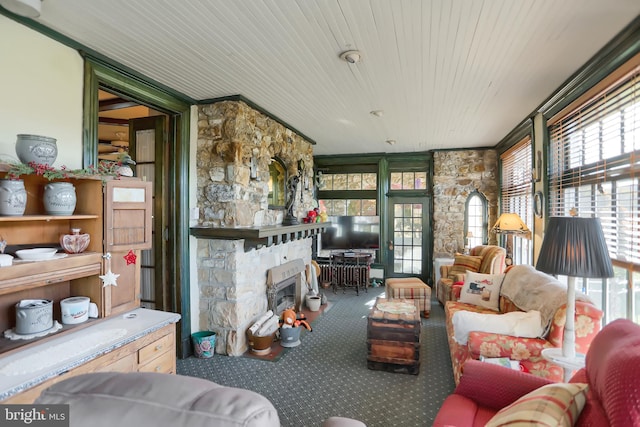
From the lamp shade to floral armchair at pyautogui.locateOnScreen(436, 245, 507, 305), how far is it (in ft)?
8.22

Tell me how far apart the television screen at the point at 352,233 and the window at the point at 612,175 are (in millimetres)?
3655

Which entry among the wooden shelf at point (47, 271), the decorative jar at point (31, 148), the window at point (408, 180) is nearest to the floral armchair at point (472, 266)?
the window at point (408, 180)

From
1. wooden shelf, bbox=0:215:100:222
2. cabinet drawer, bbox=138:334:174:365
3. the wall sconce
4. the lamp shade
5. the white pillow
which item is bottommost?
cabinet drawer, bbox=138:334:174:365

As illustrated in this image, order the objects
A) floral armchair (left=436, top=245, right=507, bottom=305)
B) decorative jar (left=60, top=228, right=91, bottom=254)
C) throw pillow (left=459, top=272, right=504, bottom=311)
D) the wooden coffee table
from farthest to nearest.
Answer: floral armchair (left=436, top=245, right=507, bottom=305) < throw pillow (left=459, top=272, right=504, bottom=311) < the wooden coffee table < decorative jar (left=60, top=228, right=91, bottom=254)

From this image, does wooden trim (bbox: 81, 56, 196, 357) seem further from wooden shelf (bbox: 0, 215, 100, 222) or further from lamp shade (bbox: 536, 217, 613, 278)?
lamp shade (bbox: 536, 217, 613, 278)

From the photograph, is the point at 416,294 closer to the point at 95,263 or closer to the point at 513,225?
the point at 513,225

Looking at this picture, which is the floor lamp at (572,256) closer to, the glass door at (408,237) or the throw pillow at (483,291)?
the throw pillow at (483,291)

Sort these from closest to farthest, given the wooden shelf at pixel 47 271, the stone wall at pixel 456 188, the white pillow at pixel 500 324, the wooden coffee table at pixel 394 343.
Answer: the wooden shelf at pixel 47 271 < the white pillow at pixel 500 324 < the wooden coffee table at pixel 394 343 < the stone wall at pixel 456 188

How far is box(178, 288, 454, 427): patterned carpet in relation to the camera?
2.39 meters

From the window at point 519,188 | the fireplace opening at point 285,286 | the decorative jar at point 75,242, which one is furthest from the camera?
the window at point 519,188

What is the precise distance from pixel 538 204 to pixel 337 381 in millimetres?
2885

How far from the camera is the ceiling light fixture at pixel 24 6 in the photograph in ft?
5.53

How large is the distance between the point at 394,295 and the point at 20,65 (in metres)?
4.28

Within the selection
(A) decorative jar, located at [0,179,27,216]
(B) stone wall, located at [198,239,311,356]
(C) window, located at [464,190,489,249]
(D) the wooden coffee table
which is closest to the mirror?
(B) stone wall, located at [198,239,311,356]
